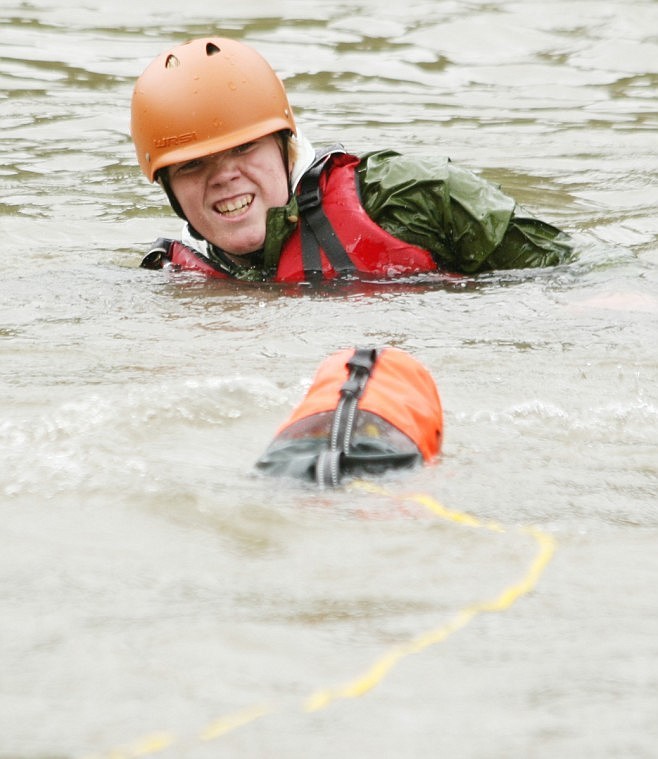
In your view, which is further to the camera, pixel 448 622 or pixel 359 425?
pixel 359 425

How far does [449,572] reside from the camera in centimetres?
244

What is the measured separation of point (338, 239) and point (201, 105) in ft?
2.38

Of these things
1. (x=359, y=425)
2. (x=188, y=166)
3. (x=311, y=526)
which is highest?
(x=188, y=166)

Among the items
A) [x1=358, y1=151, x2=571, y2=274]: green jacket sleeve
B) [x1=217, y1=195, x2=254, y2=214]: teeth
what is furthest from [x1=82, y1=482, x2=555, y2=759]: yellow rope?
[x1=217, y1=195, x2=254, y2=214]: teeth

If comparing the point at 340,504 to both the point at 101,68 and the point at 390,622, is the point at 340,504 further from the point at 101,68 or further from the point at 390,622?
the point at 101,68

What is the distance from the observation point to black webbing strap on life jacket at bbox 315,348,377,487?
2.80m

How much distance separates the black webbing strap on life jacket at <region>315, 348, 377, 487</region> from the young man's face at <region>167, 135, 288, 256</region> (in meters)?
2.11

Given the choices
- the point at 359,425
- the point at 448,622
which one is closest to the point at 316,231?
the point at 359,425

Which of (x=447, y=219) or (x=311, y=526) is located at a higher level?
(x=447, y=219)

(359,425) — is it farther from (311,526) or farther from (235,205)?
(235,205)

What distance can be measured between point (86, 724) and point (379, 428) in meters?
1.16

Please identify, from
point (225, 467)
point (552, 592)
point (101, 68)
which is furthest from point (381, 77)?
point (552, 592)

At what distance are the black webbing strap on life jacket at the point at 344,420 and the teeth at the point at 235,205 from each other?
2.11 m

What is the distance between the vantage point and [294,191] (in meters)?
5.18
